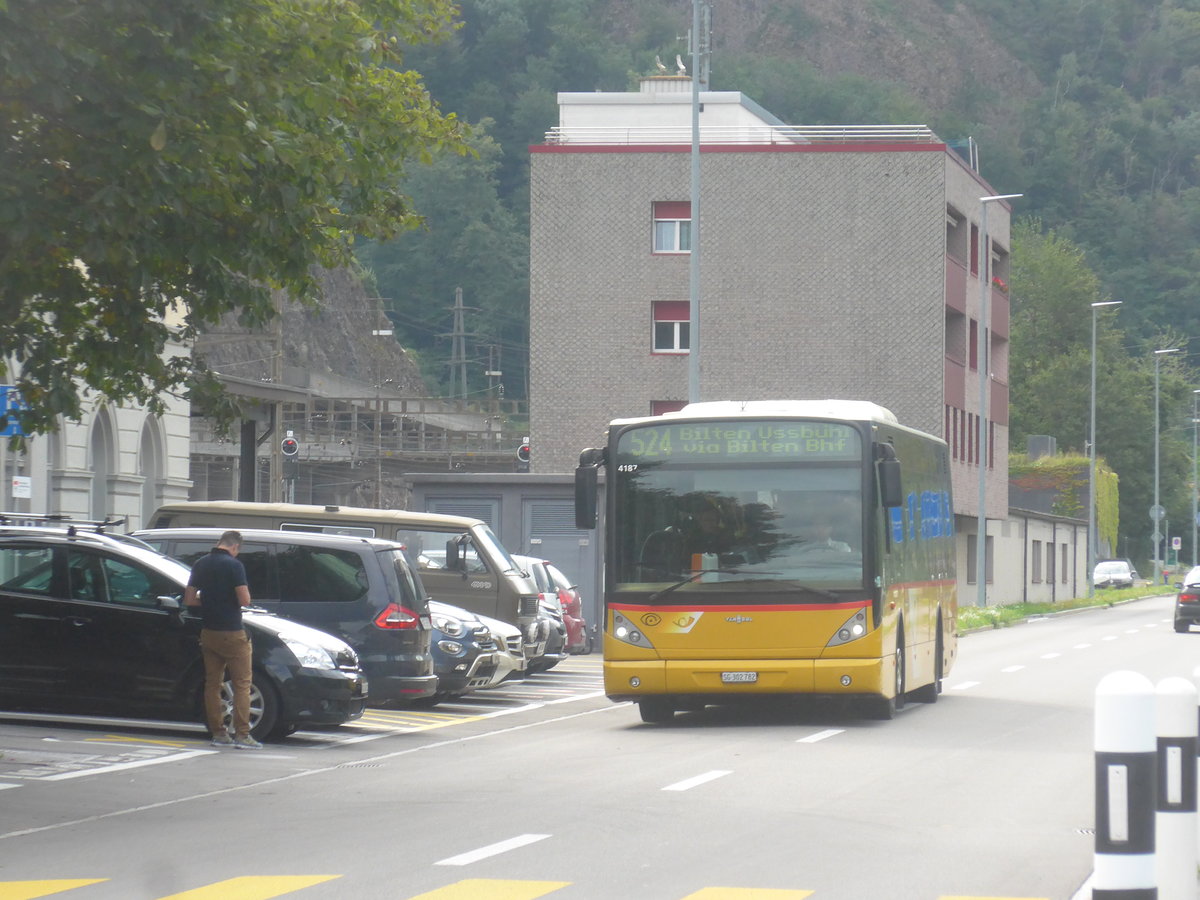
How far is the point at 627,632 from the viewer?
17656 millimetres

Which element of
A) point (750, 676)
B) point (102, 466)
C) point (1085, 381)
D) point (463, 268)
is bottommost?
point (750, 676)

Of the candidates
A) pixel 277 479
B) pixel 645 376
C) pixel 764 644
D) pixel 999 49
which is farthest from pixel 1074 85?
pixel 764 644

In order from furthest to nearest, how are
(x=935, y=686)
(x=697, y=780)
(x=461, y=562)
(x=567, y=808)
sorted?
(x=461, y=562), (x=935, y=686), (x=697, y=780), (x=567, y=808)

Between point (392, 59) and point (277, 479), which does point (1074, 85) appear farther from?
point (392, 59)

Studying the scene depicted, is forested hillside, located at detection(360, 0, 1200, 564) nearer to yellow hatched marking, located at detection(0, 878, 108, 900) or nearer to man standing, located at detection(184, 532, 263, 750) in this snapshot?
man standing, located at detection(184, 532, 263, 750)

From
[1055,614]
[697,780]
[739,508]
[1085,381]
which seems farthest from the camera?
[1085,381]

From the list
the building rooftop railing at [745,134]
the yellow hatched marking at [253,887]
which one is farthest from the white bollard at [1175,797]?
the building rooftop railing at [745,134]

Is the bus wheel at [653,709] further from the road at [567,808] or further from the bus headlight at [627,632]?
the bus headlight at [627,632]

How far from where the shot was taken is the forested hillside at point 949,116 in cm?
10612

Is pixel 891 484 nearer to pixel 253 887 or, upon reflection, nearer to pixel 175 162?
pixel 175 162

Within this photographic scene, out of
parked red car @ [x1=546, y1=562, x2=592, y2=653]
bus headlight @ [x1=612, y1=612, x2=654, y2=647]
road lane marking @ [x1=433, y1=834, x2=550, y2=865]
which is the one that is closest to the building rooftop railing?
parked red car @ [x1=546, y1=562, x2=592, y2=653]

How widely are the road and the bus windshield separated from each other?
1424mm

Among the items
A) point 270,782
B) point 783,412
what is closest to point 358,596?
point 783,412

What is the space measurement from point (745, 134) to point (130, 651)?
46.9 metres
